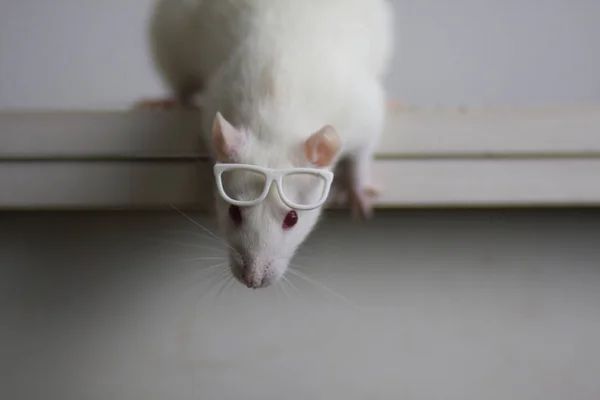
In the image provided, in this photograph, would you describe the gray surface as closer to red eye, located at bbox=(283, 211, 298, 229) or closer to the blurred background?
the blurred background

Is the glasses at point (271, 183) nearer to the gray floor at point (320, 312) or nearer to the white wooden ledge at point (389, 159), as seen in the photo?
the white wooden ledge at point (389, 159)

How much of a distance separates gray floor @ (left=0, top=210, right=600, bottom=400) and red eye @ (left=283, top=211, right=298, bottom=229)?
0.21 metres

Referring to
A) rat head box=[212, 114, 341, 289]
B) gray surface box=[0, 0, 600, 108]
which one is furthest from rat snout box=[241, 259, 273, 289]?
gray surface box=[0, 0, 600, 108]

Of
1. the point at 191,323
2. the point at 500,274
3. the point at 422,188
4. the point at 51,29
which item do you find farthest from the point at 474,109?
the point at 51,29

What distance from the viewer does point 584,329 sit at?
0.81m

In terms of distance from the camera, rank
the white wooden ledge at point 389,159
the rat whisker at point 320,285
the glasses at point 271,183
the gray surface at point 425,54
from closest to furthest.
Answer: the glasses at point 271,183 → the white wooden ledge at point 389,159 → the rat whisker at point 320,285 → the gray surface at point 425,54

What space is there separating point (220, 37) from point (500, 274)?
0.49 meters

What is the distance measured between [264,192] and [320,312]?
33cm

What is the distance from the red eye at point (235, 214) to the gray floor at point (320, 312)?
0.23 metres

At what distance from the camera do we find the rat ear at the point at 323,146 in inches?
21.7

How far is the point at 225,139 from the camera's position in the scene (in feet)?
1.82

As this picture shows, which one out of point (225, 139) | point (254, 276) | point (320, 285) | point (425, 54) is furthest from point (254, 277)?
point (425, 54)

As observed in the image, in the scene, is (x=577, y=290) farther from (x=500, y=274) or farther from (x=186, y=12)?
(x=186, y=12)

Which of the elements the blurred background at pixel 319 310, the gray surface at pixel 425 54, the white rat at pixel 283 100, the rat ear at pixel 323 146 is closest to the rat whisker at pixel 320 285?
the blurred background at pixel 319 310
